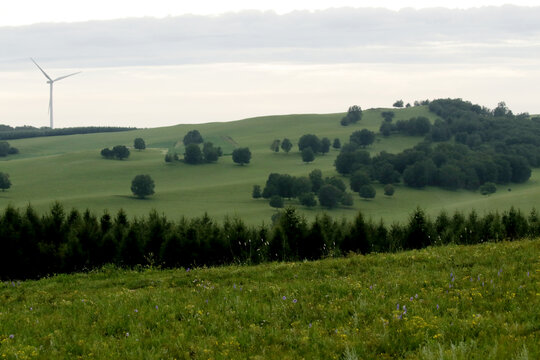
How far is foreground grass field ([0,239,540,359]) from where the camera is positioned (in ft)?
29.5

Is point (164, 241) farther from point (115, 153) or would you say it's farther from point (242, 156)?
point (115, 153)

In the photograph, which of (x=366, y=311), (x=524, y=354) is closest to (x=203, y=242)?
(x=366, y=311)

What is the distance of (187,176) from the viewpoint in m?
171

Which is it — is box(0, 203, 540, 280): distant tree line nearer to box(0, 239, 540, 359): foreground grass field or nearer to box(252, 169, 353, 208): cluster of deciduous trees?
box(0, 239, 540, 359): foreground grass field

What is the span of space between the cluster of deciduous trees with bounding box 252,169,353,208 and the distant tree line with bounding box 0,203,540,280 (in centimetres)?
10848

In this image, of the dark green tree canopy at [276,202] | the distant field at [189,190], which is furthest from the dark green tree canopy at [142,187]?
the dark green tree canopy at [276,202]

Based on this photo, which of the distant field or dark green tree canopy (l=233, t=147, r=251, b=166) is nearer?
the distant field

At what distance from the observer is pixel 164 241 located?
83.7 feet

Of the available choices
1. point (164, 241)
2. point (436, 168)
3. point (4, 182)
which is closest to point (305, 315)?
point (164, 241)

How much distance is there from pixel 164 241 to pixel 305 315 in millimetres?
15320

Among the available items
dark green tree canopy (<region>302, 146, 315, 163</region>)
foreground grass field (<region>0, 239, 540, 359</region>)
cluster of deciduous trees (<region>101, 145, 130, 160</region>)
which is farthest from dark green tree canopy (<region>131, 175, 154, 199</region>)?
foreground grass field (<region>0, 239, 540, 359</region>)

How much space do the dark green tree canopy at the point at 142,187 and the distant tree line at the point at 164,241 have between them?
367ft

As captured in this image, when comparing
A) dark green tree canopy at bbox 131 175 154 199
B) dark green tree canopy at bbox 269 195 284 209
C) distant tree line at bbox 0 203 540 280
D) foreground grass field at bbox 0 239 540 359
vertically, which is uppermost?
foreground grass field at bbox 0 239 540 359

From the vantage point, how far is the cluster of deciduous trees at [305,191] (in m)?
142
